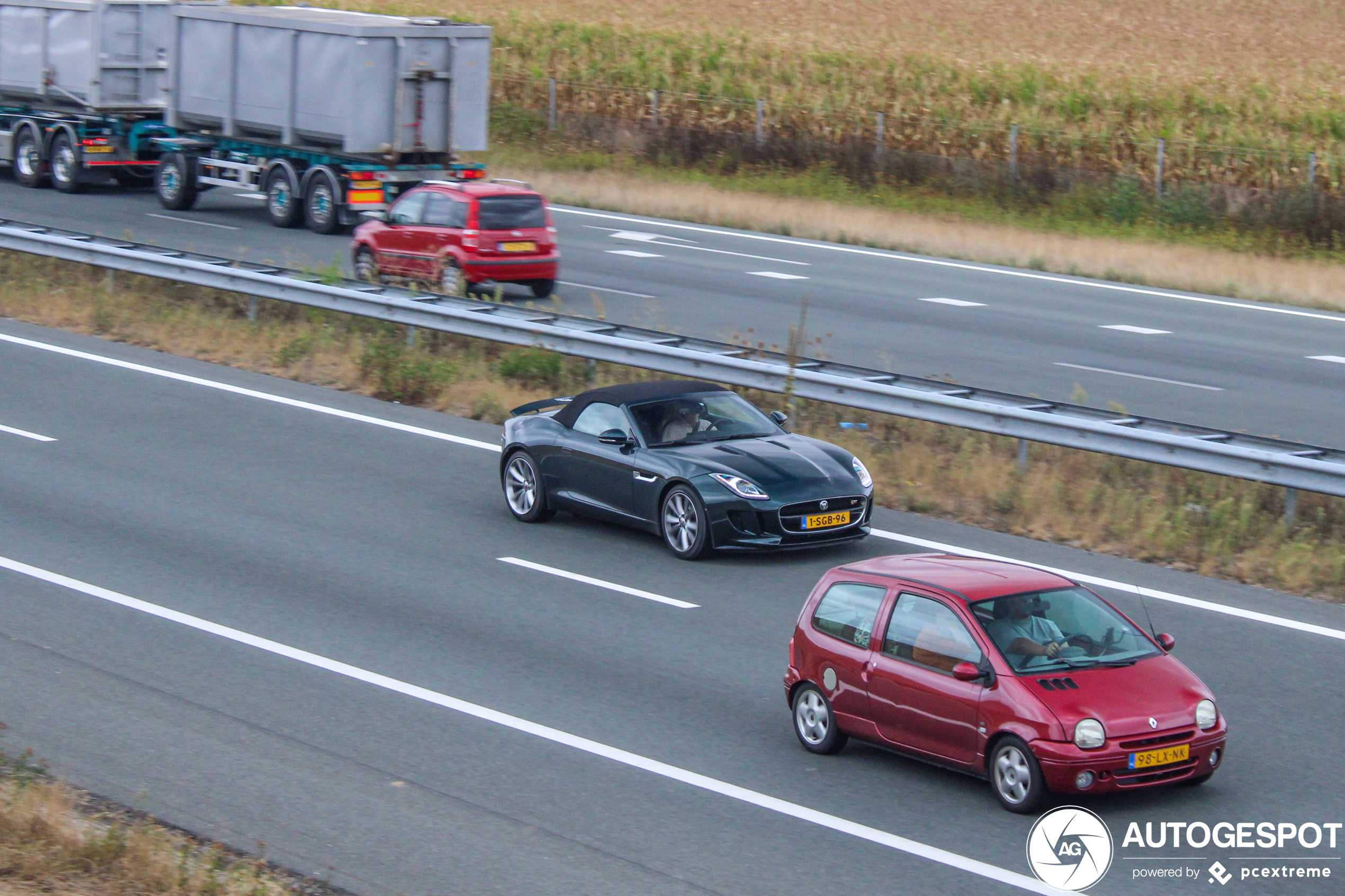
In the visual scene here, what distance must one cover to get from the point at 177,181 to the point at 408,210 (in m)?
11.0

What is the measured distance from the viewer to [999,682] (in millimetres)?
8609

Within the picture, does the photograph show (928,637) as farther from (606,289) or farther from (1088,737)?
(606,289)

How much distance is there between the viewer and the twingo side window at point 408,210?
25.0 meters

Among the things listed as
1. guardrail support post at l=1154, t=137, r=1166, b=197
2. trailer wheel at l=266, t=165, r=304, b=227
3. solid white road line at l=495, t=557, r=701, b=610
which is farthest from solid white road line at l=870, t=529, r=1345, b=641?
guardrail support post at l=1154, t=137, r=1166, b=197

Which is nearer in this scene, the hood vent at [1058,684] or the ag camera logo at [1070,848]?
the ag camera logo at [1070,848]

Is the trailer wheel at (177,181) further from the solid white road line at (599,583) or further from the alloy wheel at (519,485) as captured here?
the solid white road line at (599,583)

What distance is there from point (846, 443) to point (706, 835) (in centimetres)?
880

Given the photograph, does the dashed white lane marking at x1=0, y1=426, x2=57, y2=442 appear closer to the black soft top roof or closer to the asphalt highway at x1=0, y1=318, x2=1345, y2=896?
the asphalt highway at x1=0, y1=318, x2=1345, y2=896

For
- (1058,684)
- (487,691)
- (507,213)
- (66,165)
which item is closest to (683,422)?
(487,691)

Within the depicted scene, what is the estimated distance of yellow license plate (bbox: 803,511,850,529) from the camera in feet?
43.2

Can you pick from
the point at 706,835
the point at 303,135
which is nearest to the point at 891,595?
the point at 706,835

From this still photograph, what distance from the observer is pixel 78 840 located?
7.83 metres

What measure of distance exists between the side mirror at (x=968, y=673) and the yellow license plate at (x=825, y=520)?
14.6ft

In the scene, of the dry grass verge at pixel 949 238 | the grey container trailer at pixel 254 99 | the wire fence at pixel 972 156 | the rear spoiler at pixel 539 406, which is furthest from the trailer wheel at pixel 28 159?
the rear spoiler at pixel 539 406
